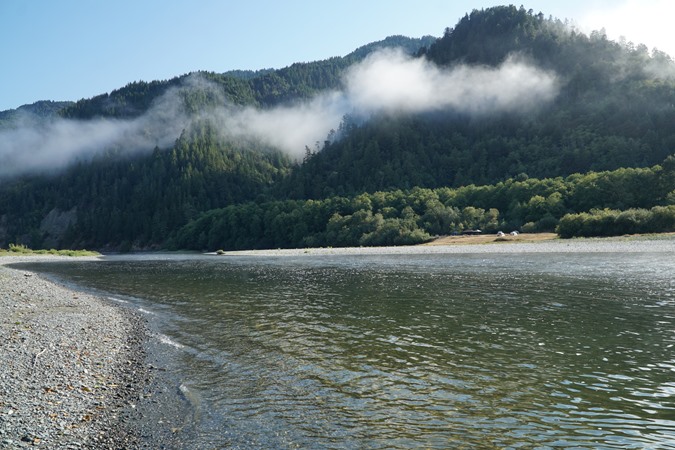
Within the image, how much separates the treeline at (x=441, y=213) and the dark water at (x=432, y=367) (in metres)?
83.8

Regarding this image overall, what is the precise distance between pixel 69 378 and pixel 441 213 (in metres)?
129

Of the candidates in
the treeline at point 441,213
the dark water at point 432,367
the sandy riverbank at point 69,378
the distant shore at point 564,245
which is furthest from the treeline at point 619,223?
the sandy riverbank at point 69,378

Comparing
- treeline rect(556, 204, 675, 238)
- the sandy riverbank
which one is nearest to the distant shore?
treeline rect(556, 204, 675, 238)

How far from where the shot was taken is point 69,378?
15859 mm

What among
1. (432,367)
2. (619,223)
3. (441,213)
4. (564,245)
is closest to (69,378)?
(432,367)

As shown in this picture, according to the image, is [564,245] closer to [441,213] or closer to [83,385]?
[441,213]

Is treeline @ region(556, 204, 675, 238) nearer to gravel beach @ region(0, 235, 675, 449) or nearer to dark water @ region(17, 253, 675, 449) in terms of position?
dark water @ region(17, 253, 675, 449)

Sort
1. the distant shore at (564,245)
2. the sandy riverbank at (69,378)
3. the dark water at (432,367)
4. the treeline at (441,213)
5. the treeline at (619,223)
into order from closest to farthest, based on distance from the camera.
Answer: the sandy riverbank at (69,378) < the dark water at (432,367) < the distant shore at (564,245) < the treeline at (619,223) < the treeline at (441,213)

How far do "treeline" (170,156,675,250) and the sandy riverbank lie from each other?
100 meters

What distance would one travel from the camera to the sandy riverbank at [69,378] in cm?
1178

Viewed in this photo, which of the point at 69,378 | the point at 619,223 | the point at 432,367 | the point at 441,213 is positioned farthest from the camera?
the point at 441,213

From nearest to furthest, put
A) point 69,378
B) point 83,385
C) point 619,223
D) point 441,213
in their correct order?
point 83,385, point 69,378, point 619,223, point 441,213

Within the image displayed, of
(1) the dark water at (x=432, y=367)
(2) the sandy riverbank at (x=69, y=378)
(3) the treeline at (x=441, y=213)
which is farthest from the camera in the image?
(3) the treeline at (x=441, y=213)

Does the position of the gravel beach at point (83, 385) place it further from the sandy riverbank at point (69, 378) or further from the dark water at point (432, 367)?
the dark water at point (432, 367)
